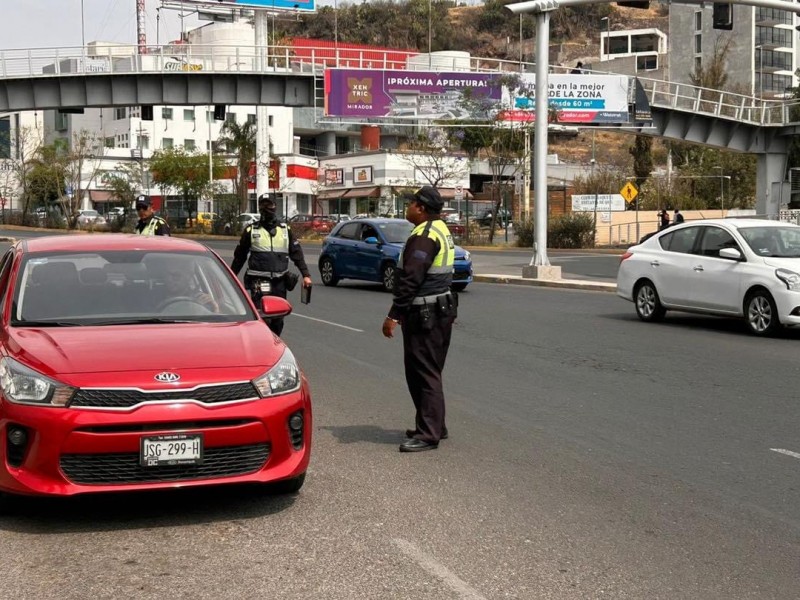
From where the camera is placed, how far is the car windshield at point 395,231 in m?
24.4

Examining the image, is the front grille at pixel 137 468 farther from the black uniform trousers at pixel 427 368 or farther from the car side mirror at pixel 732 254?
the car side mirror at pixel 732 254

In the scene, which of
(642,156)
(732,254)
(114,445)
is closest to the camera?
(114,445)

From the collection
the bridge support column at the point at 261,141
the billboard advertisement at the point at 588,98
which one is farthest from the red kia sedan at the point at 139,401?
the bridge support column at the point at 261,141

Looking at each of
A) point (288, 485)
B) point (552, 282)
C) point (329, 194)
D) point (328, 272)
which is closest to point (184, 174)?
point (329, 194)

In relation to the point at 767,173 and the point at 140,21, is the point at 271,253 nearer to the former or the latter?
the point at 767,173

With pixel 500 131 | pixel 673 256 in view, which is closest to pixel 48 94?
pixel 500 131

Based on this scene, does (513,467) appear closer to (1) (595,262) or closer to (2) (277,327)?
(2) (277,327)

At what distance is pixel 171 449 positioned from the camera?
18.5 ft

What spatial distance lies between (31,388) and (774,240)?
490 inches

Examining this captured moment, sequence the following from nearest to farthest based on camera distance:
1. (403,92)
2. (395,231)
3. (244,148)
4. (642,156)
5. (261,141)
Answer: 1. (395,231)
2. (403,92)
3. (261,141)
4. (244,148)
5. (642,156)

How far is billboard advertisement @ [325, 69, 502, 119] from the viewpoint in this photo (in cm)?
4856

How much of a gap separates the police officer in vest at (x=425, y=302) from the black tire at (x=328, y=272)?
59.5 ft

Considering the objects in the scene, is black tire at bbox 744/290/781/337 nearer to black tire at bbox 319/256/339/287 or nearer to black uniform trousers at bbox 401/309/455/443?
black uniform trousers at bbox 401/309/455/443

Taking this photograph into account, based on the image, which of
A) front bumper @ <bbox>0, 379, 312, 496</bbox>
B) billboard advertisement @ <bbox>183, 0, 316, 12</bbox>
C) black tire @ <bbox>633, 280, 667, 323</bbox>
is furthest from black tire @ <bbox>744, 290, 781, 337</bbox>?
billboard advertisement @ <bbox>183, 0, 316, 12</bbox>
